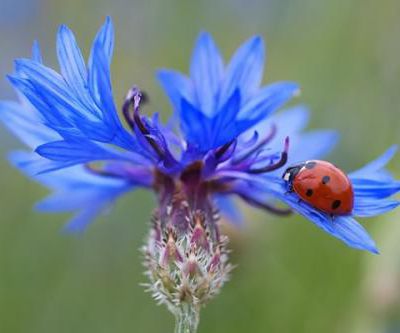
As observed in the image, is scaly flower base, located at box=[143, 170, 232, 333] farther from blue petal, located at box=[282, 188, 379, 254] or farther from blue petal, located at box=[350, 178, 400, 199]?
blue petal, located at box=[350, 178, 400, 199]

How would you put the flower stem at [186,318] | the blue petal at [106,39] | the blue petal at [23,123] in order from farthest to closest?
the blue petal at [23,123] < the flower stem at [186,318] < the blue petal at [106,39]

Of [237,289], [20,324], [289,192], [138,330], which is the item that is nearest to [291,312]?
[237,289]

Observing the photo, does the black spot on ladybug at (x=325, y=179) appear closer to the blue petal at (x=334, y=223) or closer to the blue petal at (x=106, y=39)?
the blue petal at (x=334, y=223)

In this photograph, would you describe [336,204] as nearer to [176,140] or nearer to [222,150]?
→ [222,150]

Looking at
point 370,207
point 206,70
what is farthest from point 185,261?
point 206,70

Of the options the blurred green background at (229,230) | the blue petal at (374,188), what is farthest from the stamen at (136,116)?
the blurred green background at (229,230)

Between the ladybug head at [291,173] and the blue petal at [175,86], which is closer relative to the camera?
the ladybug head at [291,173]

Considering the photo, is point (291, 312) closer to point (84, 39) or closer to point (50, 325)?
point (50, 325)

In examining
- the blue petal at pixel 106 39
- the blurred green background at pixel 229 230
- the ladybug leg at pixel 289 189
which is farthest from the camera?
the blurred green background at pixel 229 230
